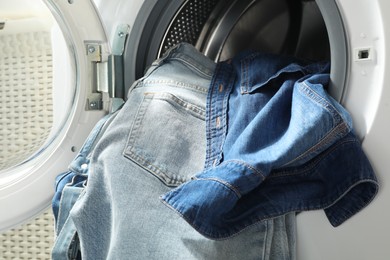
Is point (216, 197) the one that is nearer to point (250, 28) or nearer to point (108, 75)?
point (108, 75)

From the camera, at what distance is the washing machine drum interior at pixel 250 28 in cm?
108

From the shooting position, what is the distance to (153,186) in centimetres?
76

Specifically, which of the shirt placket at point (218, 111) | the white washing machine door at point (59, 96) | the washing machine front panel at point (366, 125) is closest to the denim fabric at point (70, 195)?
the white washing machine door at point (59, 96)

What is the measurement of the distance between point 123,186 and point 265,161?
229 millimetres

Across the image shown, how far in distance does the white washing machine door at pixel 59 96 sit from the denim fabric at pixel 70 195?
0.04 metres

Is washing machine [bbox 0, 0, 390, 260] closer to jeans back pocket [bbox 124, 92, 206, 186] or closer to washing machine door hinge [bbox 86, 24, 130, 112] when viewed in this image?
washing machine door hinge [bbox 86, 24, 130, 112]

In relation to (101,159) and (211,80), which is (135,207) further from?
(211,80)

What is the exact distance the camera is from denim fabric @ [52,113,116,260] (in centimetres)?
83

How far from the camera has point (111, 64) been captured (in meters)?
0.95

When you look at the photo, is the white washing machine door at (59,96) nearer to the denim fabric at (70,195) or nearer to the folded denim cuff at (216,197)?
the denim fabric at (70,195)

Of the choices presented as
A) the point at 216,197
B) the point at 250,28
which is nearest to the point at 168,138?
the point at 216,197

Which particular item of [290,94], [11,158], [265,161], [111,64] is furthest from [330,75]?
[11,158]

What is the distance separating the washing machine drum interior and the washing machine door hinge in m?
0.10

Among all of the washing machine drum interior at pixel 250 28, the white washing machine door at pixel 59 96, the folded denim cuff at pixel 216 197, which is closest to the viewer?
the folded denim cuff at pixel 216 197
